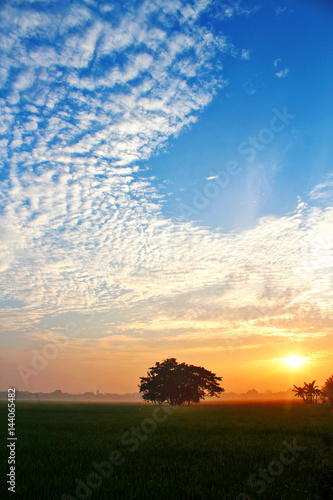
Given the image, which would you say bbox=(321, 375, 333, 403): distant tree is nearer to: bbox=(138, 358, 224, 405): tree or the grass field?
bbox=(138, 358, 224, 405): tree

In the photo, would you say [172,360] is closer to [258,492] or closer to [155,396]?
[155,396]

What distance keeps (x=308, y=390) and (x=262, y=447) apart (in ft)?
324

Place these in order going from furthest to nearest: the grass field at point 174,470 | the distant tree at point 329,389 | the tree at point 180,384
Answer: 1. the distant tree at point 329,389
2. the tree at point 180,384
3. the grass field at point 174,470

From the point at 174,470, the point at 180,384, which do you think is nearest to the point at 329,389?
the point at 180,384

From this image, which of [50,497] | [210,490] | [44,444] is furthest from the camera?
[44,444]

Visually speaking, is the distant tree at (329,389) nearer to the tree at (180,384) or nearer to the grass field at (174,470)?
the tree at (180,384)

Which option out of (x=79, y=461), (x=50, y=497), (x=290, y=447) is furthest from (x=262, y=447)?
(x=50, y=497)

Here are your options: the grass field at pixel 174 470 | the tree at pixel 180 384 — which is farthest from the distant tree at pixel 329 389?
the grass field at pixel 174 470

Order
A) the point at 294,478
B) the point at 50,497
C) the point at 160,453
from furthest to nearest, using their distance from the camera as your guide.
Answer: the point at 160,453
the point at 294,478
the point at 50,497

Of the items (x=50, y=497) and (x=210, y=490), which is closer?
(x=50, y=497)

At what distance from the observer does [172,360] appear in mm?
74062

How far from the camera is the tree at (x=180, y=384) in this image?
2744 inches

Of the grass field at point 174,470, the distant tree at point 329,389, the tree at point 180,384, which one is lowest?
the distant tree at point 329,389

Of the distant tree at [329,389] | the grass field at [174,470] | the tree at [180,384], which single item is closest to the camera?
the grass field at [174,470]
